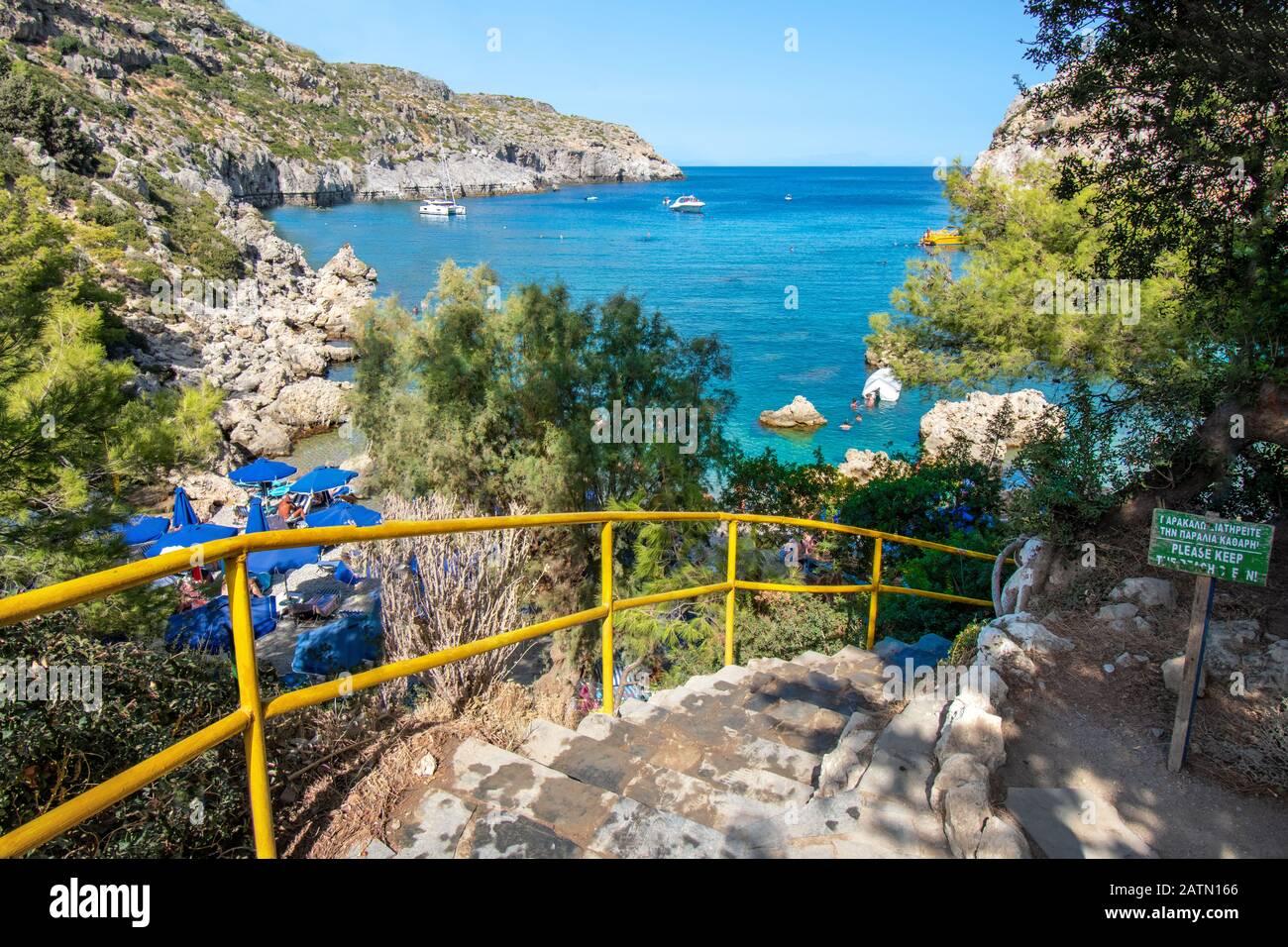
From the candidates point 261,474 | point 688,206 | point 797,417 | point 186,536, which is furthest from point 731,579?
point 688,206

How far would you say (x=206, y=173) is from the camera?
6875 cm

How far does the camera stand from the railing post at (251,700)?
2.08m

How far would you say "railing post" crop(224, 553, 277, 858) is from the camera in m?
2.08

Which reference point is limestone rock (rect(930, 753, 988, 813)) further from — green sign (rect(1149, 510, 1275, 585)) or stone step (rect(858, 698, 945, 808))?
green sign (rect(1149, 510, 1275, 585))

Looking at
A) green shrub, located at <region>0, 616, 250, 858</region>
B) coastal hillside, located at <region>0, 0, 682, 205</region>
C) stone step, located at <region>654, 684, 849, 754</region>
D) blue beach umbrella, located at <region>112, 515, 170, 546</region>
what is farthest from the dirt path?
coastal hillside, located at <region>0, 0, 682, 205</region>

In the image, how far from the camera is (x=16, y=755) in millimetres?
2346

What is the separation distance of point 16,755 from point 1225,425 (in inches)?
262

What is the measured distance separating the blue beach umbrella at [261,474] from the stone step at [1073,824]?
62.4 feet

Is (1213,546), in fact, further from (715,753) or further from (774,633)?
(774,633)

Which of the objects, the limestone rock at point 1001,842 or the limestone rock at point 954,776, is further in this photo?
the limestone rock at point 954,776

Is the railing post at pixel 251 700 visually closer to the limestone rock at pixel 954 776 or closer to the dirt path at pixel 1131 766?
the limestone rock at pixel 954 776

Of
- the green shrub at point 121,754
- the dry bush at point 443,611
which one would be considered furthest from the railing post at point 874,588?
the green shrub at point 121,754

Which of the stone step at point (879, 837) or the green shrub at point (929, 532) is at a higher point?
the stone step at point (879, 837)

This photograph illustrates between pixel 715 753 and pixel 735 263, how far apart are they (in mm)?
70535
